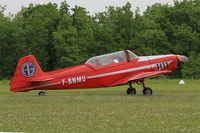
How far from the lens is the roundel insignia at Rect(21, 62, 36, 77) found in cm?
2534

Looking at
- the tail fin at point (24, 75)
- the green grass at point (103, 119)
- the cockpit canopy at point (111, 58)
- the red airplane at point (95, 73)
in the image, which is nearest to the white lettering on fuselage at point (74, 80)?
the red airplane at point (95, 73)

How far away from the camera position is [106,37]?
76.3 metres

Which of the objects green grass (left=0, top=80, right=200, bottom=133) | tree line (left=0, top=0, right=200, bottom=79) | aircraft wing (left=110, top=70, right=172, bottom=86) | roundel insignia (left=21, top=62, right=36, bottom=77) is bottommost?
green grass (left=0, top=80, right=200, bottom=133)

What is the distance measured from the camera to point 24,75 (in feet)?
82.9

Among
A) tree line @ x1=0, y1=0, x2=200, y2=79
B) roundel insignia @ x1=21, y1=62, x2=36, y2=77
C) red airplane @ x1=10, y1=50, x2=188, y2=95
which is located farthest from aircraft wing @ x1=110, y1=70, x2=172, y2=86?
tree line @ x1=0, y1=0, x2=200, y2=79

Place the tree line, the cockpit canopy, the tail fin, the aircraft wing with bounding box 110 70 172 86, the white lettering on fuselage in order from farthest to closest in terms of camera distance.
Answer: the tree line < the cockpit canopy < the aircraft wing with bounding box 110 70 172 86 < the tail fin < the white lettering on fuselage

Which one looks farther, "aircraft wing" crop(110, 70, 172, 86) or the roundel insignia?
"aircraft wing" crop(110, 70, 172, 86)

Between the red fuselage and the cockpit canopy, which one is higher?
the cockpit canopy

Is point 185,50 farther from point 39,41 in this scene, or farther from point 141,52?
point 39,41

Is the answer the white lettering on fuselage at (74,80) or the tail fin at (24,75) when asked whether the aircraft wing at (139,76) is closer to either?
the white lettering on fuselage at (74,80)

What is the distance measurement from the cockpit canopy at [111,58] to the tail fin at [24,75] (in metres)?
2.57

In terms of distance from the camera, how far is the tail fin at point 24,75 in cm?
2519

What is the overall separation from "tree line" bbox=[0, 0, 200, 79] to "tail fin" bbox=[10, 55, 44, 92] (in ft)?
153

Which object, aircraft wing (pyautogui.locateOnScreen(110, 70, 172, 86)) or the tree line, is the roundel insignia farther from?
the tree line
